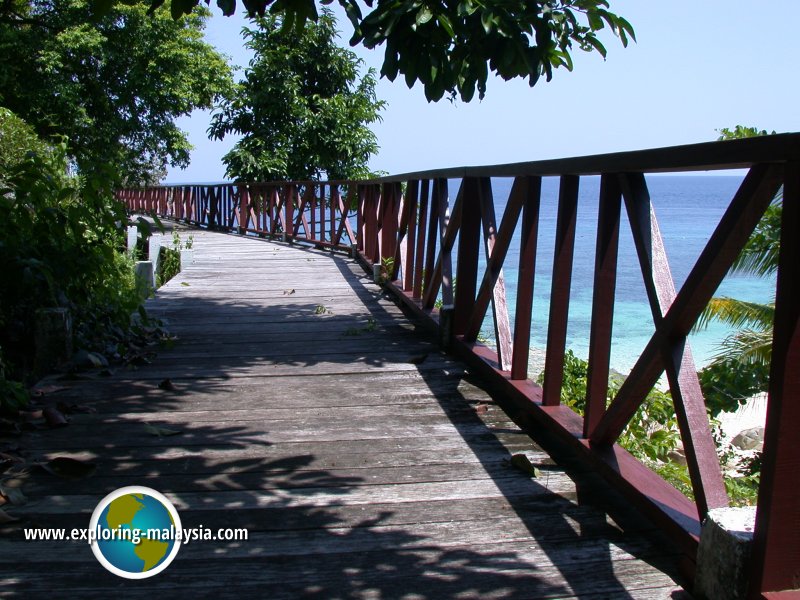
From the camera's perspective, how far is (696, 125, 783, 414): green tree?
28.2 ft

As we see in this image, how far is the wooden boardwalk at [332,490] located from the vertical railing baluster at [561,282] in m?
0.28

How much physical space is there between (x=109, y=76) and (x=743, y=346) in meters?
18.1

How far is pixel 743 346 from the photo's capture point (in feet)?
35.3

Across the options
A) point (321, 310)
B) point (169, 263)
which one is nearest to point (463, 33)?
point (321, 310)

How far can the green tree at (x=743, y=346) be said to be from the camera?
860cm

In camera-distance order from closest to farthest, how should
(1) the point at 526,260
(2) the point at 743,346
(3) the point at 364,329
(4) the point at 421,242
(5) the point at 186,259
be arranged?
(1) the point at 526,260, (3) the point at 364,329, (4) the point at 421,242, (5) the point at 186,259, (2) the point at 743,346

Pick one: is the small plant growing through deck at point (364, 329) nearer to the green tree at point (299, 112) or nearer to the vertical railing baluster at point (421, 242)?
the vertical railing baluster at point (421, 242)

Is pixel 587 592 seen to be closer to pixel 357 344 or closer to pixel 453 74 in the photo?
pixel 453 74

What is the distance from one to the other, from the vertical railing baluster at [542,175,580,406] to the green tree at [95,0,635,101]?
99 cm

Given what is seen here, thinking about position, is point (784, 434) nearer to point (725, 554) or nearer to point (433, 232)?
point (725, 554)

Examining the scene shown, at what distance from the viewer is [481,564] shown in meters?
2.24

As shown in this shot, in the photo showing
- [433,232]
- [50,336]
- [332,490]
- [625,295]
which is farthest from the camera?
[625,295]

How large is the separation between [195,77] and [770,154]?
23197 millimetres

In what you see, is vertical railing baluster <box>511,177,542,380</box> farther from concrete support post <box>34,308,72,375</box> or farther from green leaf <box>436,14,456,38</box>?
concrete support post <box>34,308,72,375</box>
